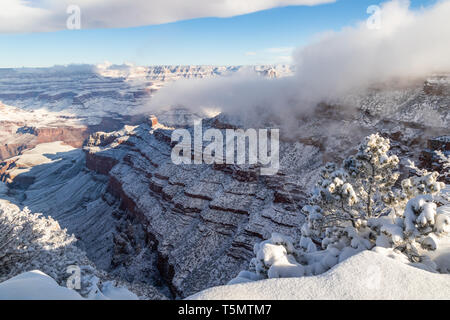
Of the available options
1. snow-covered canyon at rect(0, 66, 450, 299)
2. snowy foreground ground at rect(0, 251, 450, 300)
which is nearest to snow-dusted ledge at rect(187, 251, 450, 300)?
snowy foreground ground at rect(0, 251, 450, 300)

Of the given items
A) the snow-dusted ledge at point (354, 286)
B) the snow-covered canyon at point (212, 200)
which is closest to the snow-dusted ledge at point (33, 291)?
the snow-dusted ledge at point (354, 286)

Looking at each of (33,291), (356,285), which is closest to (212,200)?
(33,291)

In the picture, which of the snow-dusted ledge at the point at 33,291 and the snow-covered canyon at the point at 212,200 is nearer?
the snow-dusted ledge at the point at 33,291

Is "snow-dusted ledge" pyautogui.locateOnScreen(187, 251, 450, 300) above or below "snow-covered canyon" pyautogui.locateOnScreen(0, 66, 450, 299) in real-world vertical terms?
above

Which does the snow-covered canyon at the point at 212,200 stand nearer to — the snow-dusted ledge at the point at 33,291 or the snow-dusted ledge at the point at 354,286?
the snow-dusted ledge at the point at 33,291

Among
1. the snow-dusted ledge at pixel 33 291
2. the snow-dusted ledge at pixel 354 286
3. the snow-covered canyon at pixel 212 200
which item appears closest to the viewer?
the snow-dusted ledge at pixel 354 286

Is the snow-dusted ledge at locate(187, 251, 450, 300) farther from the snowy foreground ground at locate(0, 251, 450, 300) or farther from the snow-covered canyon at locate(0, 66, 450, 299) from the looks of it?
the snow-covered canyon at locate(0, 66, 450, 299)
